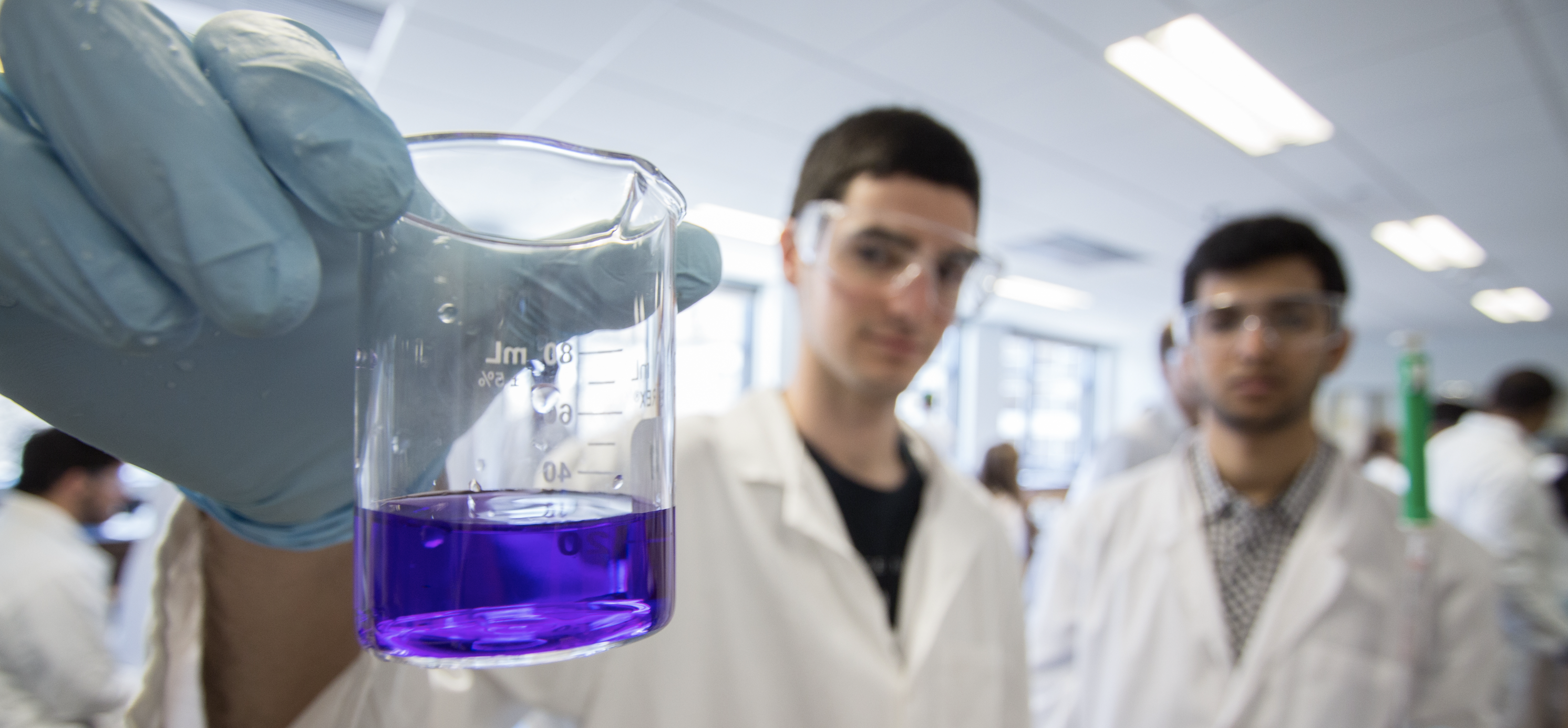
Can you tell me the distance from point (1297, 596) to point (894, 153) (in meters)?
1.36

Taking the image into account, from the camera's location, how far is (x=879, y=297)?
129cm

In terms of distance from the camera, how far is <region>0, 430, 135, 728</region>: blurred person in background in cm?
218

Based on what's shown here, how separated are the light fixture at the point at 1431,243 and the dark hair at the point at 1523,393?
171 cm

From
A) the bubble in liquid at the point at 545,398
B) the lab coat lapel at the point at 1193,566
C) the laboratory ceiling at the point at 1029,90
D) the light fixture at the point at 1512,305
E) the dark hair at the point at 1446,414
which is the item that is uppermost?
the laboratory ceiling at the point at 1029,90

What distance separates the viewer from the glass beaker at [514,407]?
16.7 inches

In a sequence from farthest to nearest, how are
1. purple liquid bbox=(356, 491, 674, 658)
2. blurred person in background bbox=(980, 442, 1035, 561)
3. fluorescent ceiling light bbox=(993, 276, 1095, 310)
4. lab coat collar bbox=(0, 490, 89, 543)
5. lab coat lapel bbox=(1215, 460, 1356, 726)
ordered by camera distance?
fluorescent ceiling light bbox=(993, 276, 1095, 310) → blurred person in background bbox=(980, 442, 1035, 561) → lab coat collar bbox=(0, 490, 89, 543) → lab coat lapel bbox=(1215, 460, 1356, 726) → purple liquid bbox=(356, 491, 674, 658)

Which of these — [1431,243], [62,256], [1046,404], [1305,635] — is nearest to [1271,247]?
[1305,635]

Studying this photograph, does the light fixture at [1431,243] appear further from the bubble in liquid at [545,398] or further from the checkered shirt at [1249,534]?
the bubble in liquid at [545,398]

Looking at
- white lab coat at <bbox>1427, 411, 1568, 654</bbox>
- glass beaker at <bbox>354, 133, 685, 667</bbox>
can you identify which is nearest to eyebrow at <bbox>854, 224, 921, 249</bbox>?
glass beaker at <bbox>354, 133, 685, 667</bbox>

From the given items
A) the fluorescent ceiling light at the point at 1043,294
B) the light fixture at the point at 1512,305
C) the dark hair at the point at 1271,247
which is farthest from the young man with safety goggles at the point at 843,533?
the light fixture at the point at 1512,305

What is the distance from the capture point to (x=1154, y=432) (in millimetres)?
3266

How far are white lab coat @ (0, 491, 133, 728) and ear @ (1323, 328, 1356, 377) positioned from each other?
3.70m

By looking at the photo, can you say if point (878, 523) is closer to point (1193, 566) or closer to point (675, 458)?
point (675, 458)

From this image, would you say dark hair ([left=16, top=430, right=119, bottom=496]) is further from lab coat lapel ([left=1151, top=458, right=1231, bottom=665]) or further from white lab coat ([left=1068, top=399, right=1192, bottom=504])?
Result: white lab coat ([left=1068, top=399, right=1192, bottom=504])
